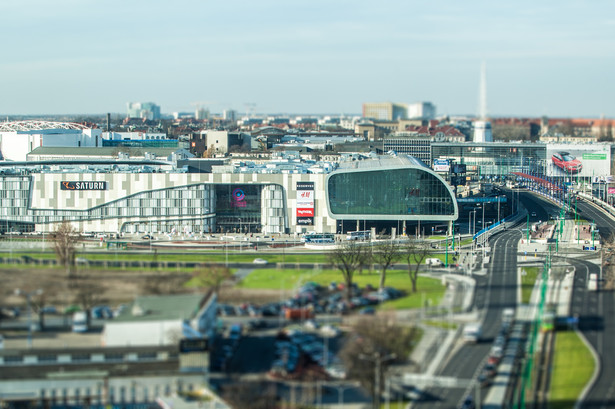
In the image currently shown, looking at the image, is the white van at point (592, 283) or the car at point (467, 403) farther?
the white van at point (592, 283)

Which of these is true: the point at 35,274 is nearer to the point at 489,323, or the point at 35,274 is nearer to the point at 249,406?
the point at 249,406

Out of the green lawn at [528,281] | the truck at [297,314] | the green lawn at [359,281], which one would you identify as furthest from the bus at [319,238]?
the truck at [297,314]

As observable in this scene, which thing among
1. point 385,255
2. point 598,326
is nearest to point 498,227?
point 385,255

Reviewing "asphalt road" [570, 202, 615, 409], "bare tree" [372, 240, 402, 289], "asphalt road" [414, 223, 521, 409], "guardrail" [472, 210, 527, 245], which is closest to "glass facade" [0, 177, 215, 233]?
"bare tree" [372, 240, 402, 289]

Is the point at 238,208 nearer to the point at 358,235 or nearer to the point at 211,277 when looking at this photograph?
the point at 358,235

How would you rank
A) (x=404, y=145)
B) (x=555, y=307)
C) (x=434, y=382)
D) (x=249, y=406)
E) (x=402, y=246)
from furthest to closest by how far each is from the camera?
(x=404, y=145), (x=402, y=246), (x=555, y=307), (x=434, y=382), (x=249, y=406)

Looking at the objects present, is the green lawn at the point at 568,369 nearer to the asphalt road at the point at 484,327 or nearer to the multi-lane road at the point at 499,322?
the multi-lane road at the point at 499,322

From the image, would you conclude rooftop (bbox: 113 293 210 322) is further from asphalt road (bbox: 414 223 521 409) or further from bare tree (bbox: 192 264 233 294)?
asphalt road (bbox: 414 223 521 409)

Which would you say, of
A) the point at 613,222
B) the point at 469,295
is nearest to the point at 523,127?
the point at 613,222
